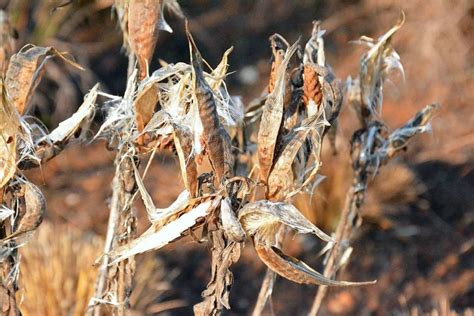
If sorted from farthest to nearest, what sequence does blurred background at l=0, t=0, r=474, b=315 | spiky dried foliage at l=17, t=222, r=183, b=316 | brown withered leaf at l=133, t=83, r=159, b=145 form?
blurred background at l=0, t=0, r=474, b=315, spiky dried foliage at l=17, t=222, r=183, b=316, brown withered leaf at l=133, t=83, r=159, b=145

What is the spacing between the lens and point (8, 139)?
3.03ft

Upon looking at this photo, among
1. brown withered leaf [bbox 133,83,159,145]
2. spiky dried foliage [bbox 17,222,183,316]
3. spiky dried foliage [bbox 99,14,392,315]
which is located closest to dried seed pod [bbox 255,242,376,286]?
spiky dried foliage [bbox 99,14,392,315]

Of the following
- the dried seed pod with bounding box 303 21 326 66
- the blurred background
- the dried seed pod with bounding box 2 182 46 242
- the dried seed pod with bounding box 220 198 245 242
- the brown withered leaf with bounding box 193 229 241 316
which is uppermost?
the dried seed pod with bounding box 303 21 326 66

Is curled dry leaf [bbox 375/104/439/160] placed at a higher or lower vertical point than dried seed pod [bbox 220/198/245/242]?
lower

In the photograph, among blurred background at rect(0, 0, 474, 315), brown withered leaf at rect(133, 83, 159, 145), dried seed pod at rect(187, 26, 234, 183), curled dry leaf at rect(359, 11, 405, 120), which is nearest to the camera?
dried seed pod at rect(187, 26, 234, 183)

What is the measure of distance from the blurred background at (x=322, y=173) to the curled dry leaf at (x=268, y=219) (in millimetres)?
588

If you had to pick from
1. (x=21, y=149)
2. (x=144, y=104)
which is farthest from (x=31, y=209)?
(x=144, y=104)

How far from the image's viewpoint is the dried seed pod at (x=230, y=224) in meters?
0.87

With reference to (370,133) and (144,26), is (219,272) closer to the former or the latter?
(144,26)

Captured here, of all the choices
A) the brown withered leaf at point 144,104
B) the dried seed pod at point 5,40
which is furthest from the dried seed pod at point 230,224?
the dried seed pod at point 5,40

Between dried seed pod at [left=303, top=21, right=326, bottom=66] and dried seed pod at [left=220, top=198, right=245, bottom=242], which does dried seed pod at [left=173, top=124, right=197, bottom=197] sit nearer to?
dried seed pod at [left=220, top=198, right=245, bottom=242]

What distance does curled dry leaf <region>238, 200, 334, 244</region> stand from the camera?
0.88 metres

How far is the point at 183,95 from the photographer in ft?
3.12

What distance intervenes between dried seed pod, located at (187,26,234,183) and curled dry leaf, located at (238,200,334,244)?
56mm
